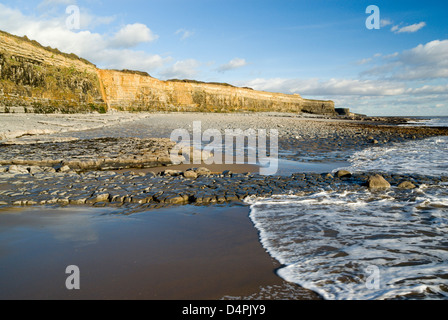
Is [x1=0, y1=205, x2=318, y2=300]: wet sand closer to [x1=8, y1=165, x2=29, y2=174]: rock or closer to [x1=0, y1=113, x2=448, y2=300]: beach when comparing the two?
[x1=0, y1=113, x2=448, y2=300]: beach

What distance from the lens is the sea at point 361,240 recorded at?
95.0 inches

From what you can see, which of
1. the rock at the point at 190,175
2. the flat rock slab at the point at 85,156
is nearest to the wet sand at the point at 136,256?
the rock at the point at 190,175

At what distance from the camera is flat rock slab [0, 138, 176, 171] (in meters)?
7.07

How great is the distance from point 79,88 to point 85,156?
2808 centimetres

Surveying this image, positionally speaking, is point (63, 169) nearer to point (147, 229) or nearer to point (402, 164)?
point (147, 229)

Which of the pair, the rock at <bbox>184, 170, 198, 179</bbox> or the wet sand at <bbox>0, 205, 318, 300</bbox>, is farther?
the rock at <bbox>184, 170, 198, 179</bbox>

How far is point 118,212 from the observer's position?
13.9ft

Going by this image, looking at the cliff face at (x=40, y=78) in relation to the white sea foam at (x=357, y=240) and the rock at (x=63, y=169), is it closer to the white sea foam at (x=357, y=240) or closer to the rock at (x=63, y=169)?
the rock at (x=63, y=169)

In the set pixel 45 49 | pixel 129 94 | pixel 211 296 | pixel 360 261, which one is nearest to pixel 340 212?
pixel 360 261

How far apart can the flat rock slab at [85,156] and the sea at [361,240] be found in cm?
408

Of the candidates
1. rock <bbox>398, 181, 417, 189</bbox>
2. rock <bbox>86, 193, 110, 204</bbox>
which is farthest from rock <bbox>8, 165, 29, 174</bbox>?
rock <bbox>398, 181, 417, 189</bbox>

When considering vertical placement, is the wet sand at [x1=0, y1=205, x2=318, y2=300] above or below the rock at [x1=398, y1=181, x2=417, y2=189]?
below

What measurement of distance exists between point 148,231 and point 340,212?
3.02m

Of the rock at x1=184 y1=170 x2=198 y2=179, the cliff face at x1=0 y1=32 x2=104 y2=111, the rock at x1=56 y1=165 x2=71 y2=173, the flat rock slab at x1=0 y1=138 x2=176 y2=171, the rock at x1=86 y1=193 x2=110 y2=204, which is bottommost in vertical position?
the rock at x1=86 y1=193 x2=110 y2=204
